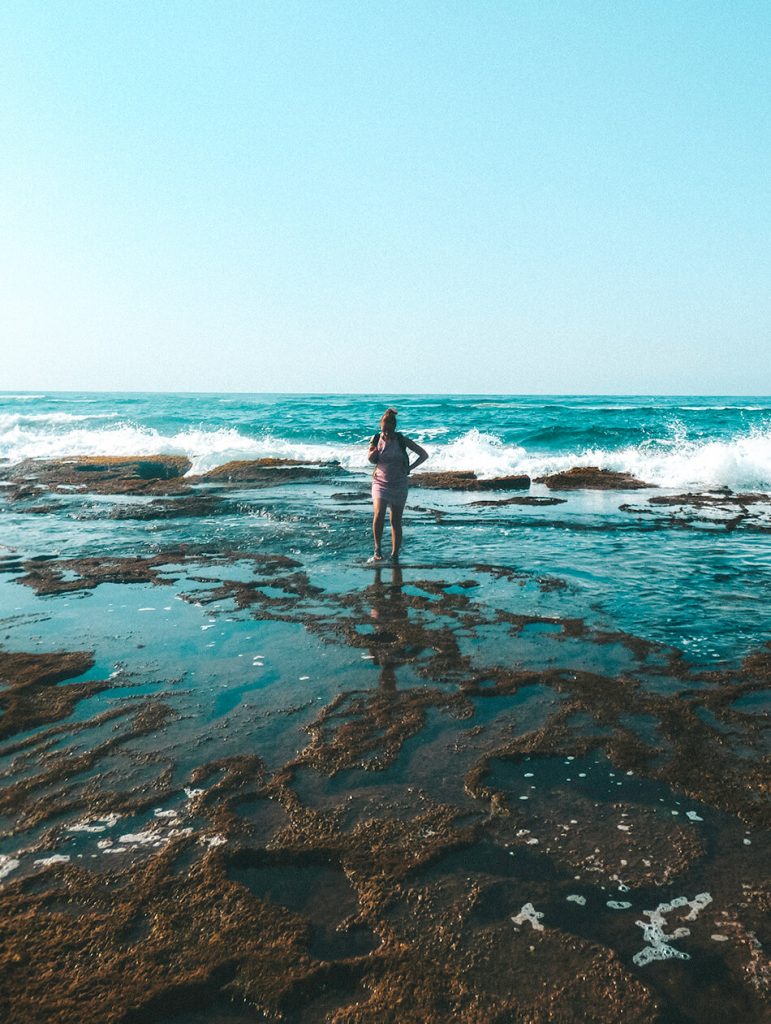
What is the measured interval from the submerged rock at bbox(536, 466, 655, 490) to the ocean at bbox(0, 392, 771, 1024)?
7.96 m

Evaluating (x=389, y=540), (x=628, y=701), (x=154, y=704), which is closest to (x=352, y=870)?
(x=154, y=704)

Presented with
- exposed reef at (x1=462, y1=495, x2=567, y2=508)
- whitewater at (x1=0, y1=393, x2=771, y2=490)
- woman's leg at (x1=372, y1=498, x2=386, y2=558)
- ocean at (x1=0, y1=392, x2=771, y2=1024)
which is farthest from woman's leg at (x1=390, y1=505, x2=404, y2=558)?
whitewater at (x1=0, y1=393, x2=771, y2=490)

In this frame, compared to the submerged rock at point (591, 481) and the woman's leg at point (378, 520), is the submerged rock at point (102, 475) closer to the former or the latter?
the woman's leg at point (378, 520)

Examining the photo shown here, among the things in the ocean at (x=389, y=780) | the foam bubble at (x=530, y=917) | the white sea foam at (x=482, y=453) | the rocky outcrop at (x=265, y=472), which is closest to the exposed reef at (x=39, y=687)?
the ocean at (x=389, y=780)

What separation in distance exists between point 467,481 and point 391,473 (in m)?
9.33

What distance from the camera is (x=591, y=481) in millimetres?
18516

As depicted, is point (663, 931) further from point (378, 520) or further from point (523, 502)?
point (523, 502)

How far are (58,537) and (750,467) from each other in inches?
730

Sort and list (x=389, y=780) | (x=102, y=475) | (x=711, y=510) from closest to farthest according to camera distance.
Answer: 1. (x=389, y=780)
2. (x=711, y=510)
3. (x=102, y=475)

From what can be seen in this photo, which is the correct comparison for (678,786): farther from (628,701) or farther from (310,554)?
(310,554)

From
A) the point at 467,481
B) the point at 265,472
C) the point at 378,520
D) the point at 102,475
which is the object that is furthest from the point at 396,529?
the point at 102,475

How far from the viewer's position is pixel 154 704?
4.94 metres

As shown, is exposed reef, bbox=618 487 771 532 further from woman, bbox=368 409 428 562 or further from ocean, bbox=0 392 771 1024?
woman, bbox=368 409 428 562

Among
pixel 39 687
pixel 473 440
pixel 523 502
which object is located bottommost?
pixel 39 687
